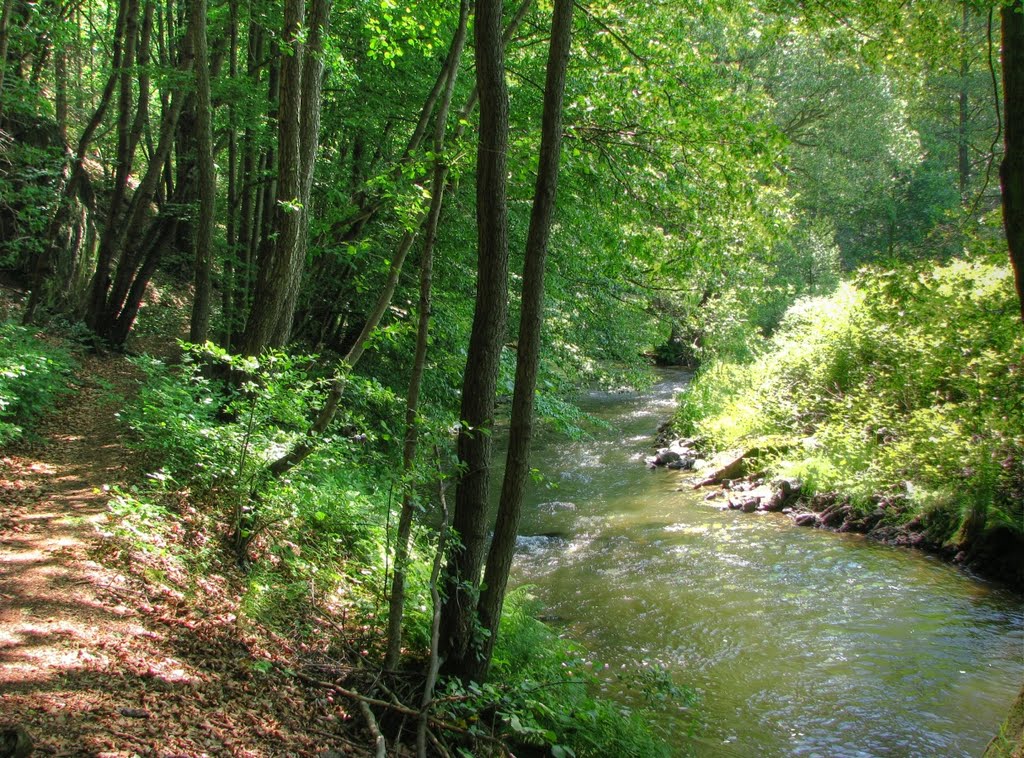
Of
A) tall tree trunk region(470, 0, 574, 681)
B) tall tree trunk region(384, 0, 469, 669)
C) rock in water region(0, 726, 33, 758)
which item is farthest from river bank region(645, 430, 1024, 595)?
rock in water region(0, 726, 33, 758)

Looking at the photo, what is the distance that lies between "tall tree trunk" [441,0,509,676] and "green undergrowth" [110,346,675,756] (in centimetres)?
29

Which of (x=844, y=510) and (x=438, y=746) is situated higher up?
(x=844, y=510)

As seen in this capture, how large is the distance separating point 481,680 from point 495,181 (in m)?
3.69

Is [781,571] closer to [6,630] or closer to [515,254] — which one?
[515,254]

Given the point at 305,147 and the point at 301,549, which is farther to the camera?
the point at 305,147

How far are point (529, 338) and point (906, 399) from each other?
32.8 feet

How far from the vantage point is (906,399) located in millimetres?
12305

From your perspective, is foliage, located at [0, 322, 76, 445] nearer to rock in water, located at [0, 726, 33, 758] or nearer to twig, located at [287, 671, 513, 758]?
twig, located at [287, 671, 513, 758]

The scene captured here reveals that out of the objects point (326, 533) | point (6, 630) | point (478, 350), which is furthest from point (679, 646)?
point (6, 630)

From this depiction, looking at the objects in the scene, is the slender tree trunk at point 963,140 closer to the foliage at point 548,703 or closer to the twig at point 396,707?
the foliage at point 548,703

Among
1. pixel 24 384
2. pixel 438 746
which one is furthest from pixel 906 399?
pixel 24 384

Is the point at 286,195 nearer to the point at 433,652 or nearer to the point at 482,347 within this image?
the point at 482,347

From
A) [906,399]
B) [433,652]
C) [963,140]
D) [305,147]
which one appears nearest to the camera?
[433,652]

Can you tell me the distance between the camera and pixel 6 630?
3781mm
